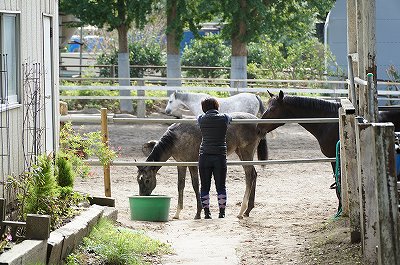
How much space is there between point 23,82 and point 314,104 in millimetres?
4390

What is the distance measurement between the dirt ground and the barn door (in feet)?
4.21

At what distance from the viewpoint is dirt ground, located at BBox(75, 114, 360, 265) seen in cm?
855

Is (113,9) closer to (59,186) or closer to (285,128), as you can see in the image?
(285,128)

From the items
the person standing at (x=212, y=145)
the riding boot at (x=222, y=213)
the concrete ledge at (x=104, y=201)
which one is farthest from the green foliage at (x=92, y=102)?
the concrete ledge at (x=104, y=201)

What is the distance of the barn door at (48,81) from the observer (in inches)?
424

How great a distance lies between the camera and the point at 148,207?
461 inches

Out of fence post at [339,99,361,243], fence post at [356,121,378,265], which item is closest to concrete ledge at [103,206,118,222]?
fence post at [339,99,361,243]

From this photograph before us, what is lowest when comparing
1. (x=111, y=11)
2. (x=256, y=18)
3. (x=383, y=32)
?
(x=383, y=32)

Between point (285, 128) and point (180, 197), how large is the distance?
11687mm

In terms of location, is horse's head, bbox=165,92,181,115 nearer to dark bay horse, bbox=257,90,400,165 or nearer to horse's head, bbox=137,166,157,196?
dark bay horse, bbox=257,90,400,165

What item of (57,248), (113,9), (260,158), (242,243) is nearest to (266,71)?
(113,9)

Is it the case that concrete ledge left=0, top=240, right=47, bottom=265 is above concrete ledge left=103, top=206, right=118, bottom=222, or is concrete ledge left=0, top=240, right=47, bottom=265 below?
above

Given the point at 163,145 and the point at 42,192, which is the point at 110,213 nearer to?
the point at 42,192

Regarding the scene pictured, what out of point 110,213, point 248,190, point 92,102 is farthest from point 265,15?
point 110,213
